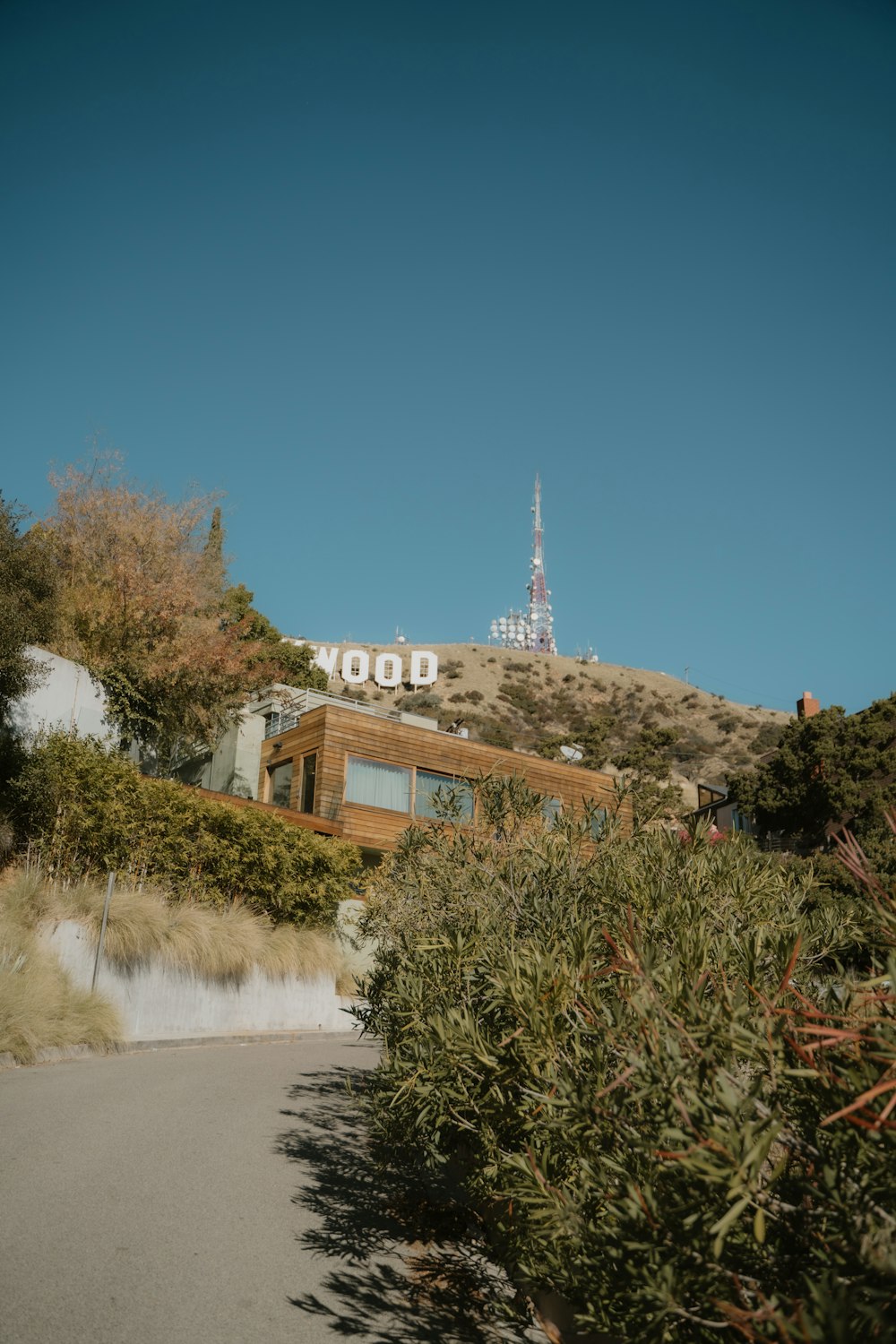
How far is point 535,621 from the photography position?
9988cm

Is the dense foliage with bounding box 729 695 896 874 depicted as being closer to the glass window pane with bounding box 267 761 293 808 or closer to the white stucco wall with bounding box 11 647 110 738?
the glass window pane with bounding box 267 761 293 808

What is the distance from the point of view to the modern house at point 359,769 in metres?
24.0

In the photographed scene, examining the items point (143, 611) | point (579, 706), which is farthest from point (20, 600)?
point (579, 706)

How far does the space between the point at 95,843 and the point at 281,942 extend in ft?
13.2

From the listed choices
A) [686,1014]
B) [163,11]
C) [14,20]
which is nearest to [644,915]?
[686,1014]

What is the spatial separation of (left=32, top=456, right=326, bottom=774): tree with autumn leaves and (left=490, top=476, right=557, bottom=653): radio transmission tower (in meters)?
75.9

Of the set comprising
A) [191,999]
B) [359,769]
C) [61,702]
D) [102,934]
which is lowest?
[191,999]

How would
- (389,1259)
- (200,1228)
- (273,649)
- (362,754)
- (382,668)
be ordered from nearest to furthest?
(389,1259) < (200,1228) < (362,754) < (273,649) < (382,668)

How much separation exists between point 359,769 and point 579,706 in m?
56.7

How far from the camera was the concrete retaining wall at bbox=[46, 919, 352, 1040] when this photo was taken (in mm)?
13258

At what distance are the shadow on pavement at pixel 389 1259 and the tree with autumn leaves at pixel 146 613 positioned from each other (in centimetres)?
1262

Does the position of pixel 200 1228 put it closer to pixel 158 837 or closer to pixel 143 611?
pixel 158 837

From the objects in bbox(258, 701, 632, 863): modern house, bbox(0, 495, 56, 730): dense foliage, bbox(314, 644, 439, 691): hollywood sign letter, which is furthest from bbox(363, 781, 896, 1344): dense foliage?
bbox(314, 644, 439, 691): hollywood sign letter

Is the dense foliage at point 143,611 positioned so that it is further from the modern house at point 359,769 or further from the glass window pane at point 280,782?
the glass window pane at point 280,782
